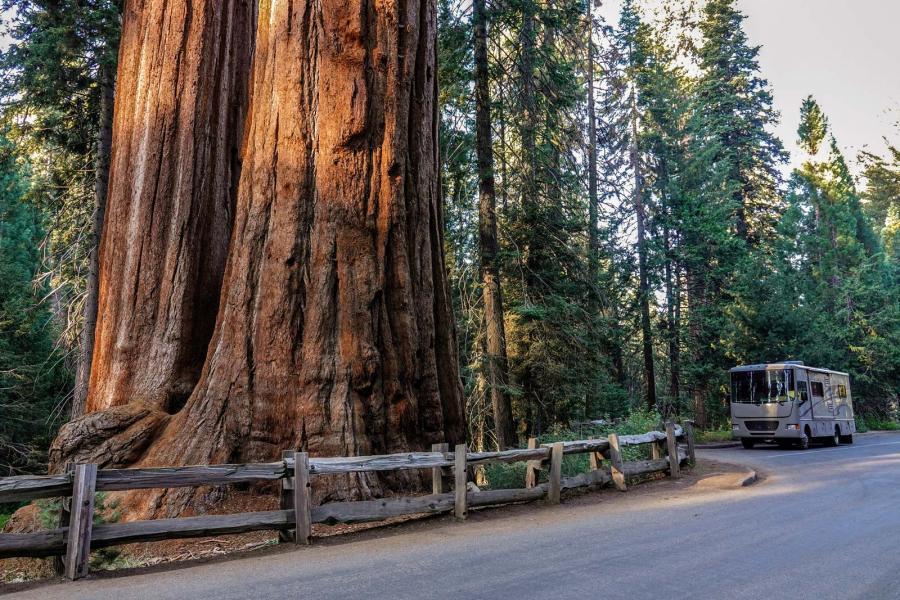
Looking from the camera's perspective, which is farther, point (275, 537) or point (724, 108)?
point (724, 108)

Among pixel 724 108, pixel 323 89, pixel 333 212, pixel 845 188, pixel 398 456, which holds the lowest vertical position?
pixel 398 456

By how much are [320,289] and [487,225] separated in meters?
8.37

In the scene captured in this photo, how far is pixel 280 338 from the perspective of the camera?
26.9 feet

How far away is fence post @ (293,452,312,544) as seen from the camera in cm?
685

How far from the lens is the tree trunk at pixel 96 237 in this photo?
1400 cm

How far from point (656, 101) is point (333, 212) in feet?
89.1

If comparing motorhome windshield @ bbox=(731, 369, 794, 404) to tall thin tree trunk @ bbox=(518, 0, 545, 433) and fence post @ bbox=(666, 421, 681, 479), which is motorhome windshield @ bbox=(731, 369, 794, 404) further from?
fence post @ bbox=(666, 421, 681, 479)

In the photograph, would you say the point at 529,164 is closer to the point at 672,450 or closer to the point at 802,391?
the point at 672,450

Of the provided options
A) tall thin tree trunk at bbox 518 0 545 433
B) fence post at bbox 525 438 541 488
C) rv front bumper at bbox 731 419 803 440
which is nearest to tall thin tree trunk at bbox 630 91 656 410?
rv front bumper at bbox 731 419 803 440

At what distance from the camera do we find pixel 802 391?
21891 millimetres

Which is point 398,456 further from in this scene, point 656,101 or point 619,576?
point 656,101

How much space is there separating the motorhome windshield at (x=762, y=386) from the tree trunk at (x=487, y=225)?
1118cm

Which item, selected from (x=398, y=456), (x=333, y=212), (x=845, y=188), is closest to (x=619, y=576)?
(x=398, y=456)

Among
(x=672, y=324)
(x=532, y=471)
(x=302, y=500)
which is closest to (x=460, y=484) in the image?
(x=532, y=471)
